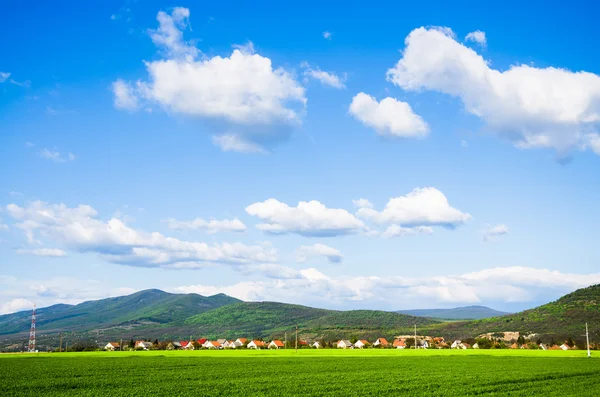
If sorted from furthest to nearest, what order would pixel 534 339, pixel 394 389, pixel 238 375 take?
pixel 534 339 → pixel 238 375 → pixel 394 389

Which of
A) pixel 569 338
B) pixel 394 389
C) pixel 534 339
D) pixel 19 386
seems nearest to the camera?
pixel 394 389

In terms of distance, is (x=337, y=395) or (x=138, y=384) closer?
(x=337, y=395)

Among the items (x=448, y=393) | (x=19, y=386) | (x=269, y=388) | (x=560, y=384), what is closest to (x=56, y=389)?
(x=19, y=386)

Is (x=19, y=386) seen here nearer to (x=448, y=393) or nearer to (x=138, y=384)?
(x=138, y=384)

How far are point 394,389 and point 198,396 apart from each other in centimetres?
1249

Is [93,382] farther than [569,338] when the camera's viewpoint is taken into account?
No

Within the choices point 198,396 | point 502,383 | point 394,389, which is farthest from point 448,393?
point 198,396

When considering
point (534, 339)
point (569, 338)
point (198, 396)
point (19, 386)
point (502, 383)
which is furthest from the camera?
point (534, 339)

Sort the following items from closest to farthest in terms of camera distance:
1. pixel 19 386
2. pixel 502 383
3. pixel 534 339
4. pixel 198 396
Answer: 1. pixel 198 396
2. pixel 19 386
3. pixel 502 383
4. pixel 534 339

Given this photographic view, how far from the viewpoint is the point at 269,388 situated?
33.6 m

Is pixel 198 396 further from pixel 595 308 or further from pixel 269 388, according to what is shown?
pixel 595 308

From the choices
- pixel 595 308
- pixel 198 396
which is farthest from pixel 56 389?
pixel 595 308

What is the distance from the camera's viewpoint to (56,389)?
33.8 meters

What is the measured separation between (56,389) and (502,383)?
3132cm
